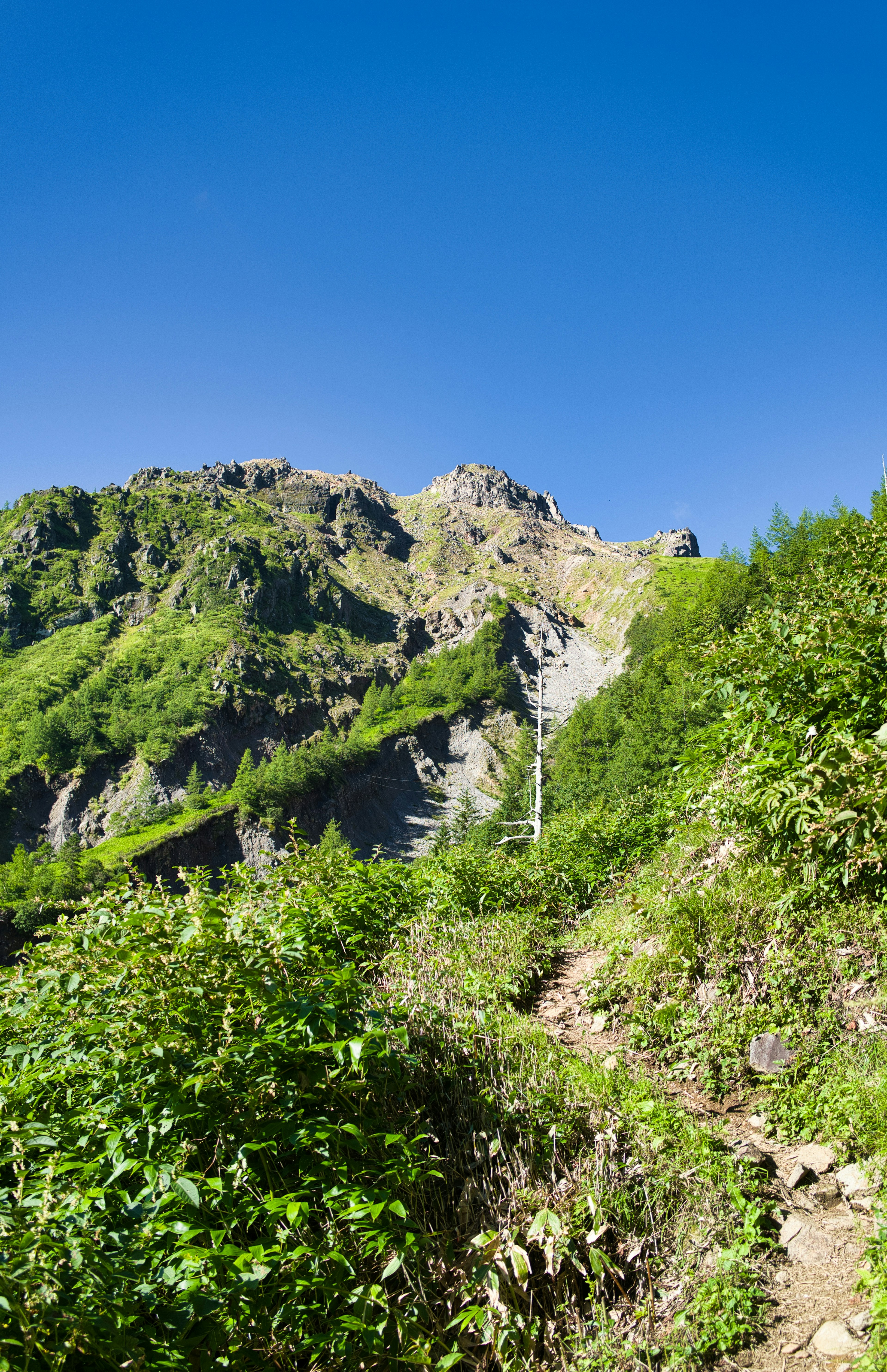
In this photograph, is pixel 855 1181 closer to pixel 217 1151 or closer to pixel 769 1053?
pixel 769 1053

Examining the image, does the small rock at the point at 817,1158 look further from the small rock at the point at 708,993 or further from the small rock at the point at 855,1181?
the small rock at the point at 708,993

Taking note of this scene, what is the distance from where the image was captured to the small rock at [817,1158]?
3.47m

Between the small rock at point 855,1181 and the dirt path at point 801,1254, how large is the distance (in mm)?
35

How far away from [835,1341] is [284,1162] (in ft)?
8.27

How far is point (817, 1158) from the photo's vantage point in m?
3.54

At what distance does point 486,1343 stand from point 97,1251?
75.5 inches

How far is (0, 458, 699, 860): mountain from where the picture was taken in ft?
285

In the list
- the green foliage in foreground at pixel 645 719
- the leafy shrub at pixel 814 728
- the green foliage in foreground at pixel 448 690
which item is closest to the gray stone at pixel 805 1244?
the leafy shrub at pixel 814 728

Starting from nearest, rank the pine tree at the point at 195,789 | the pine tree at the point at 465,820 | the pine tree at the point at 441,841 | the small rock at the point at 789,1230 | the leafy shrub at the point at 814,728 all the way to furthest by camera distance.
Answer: the small rock at the point at 789,1230, the leafy shrub at the point at 814,728, the pine tree at the point at 441,841, the pine tree at the point at 465,820, the pine tree at the point at 195,789

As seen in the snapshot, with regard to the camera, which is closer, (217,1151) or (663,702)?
(217,1151)

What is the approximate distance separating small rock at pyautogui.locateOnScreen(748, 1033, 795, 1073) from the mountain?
234 feet

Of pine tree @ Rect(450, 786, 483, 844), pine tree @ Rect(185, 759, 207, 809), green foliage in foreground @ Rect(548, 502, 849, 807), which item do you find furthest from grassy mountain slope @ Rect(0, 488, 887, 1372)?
pine tree @ Rect(185, 759, 207, 809)

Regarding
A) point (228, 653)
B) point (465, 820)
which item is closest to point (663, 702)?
point (465, 820)

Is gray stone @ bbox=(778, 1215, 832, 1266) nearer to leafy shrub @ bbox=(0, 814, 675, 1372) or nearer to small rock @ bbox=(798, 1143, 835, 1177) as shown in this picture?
small rock @ bbox=(798, 1143, 835, 1177)
